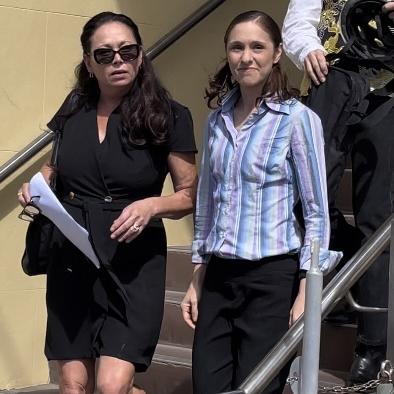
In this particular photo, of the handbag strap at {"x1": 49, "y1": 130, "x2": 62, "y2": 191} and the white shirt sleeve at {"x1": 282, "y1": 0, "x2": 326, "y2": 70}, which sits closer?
the handbag strap at {"x1": 49, "y1": 130, "x2": 62, "y2": 191}

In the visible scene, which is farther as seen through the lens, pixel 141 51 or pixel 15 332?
pixel 15 332

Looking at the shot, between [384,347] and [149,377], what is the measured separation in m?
1.21

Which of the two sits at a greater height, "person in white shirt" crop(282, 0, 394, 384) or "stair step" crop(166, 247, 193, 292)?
"person in white shirt" crop(282, 0, 394, 384)

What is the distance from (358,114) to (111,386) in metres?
1.39

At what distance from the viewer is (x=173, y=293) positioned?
17.5 feet

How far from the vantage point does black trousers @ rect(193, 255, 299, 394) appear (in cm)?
325

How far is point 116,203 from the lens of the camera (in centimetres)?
347

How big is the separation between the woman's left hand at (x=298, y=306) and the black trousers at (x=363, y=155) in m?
0.78

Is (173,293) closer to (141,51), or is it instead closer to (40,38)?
(40,38)

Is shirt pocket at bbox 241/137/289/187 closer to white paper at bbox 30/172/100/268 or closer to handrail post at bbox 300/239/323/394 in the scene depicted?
white paper at bbox 30/172/100/268

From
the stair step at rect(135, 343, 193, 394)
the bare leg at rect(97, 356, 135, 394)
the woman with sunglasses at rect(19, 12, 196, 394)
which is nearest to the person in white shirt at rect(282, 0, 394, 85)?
the woman with sunglasses at rect(19, 12, 196, 394)

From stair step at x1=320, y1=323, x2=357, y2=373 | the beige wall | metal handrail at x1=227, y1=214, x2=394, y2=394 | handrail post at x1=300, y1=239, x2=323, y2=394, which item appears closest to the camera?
handrail post at x1=300, y1=239, x2=323, y2=394

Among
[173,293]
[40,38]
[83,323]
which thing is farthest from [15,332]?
[83,323]

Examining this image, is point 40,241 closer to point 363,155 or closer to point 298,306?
point 298,306
